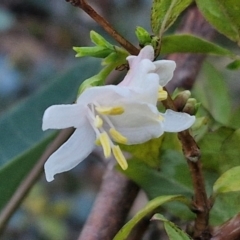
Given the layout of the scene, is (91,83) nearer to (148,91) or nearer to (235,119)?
(148,91)

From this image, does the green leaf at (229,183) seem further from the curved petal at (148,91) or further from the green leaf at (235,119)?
the green leaf at (235,119)

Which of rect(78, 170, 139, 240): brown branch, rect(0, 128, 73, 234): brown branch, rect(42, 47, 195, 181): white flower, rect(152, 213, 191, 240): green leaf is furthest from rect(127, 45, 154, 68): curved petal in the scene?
rect(0, 128, 73, 234): brown branch

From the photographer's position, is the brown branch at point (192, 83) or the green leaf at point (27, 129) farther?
the green leaf at point (27, 129)

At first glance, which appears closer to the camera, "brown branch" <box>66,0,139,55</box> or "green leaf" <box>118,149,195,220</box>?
"brown branch" <box>66,0,139,55</box>

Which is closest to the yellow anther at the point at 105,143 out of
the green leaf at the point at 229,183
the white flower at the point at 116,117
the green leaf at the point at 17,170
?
the white flower at the point at 116,117

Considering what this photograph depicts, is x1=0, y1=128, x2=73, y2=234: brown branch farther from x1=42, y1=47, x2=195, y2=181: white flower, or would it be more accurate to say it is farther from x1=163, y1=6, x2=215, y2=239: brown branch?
x1=42, y1=47, x2=195, y2=181: white flower

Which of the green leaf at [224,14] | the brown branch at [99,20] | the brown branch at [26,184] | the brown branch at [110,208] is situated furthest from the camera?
the brown branch at [26,184]

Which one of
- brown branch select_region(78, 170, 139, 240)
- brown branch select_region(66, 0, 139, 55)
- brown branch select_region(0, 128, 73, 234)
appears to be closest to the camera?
brown branch select_region(66, 0, 139, 55)

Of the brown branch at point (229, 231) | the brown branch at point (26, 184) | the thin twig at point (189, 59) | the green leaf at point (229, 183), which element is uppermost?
the green leaf at point (229, 183)
